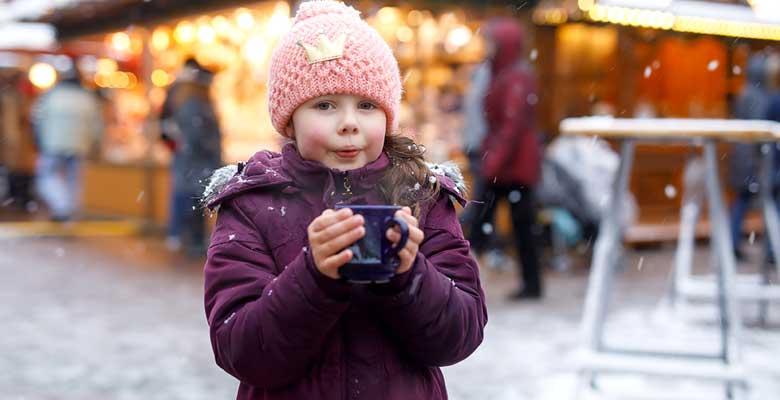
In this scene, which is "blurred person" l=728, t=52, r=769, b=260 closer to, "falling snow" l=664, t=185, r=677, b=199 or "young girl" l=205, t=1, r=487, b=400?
"falling snow" l=664, t=185, r=677, b=199

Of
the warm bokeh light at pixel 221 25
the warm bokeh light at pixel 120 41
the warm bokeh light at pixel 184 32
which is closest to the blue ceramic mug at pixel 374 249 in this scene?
the warm bokeh light at pixel 221 25

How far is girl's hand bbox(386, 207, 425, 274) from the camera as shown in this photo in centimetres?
139

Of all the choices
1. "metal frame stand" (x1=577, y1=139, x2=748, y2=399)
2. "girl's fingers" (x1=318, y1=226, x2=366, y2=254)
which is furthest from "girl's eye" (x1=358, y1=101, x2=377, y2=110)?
"metal frame stand" (x1=577, y1=139, x2=748, y2=399)

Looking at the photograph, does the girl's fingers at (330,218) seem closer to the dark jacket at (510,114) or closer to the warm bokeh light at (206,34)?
the dark jacket at (510,114)

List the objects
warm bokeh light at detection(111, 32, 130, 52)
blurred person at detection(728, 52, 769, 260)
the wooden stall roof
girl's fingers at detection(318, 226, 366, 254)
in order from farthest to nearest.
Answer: warm bokeh light at detection(111, 32, 130, 52)
blurred person at detection(728, 52, 769, 260)
the wooden stall roof
girl's fingers at detection(318, 226, 366, 254)

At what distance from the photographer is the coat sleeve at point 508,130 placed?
666cm

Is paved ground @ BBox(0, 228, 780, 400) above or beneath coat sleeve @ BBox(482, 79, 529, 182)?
beneath

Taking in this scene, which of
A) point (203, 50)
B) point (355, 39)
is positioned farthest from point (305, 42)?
point (203, 50)

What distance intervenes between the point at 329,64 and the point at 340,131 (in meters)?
0.13

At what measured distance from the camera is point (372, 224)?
4.55ft

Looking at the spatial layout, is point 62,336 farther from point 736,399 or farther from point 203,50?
point 203,50

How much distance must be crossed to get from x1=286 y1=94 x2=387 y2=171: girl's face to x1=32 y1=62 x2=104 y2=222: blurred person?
986 cm

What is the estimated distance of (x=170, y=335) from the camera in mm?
5684

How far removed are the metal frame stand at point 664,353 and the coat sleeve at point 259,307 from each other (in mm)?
2619
